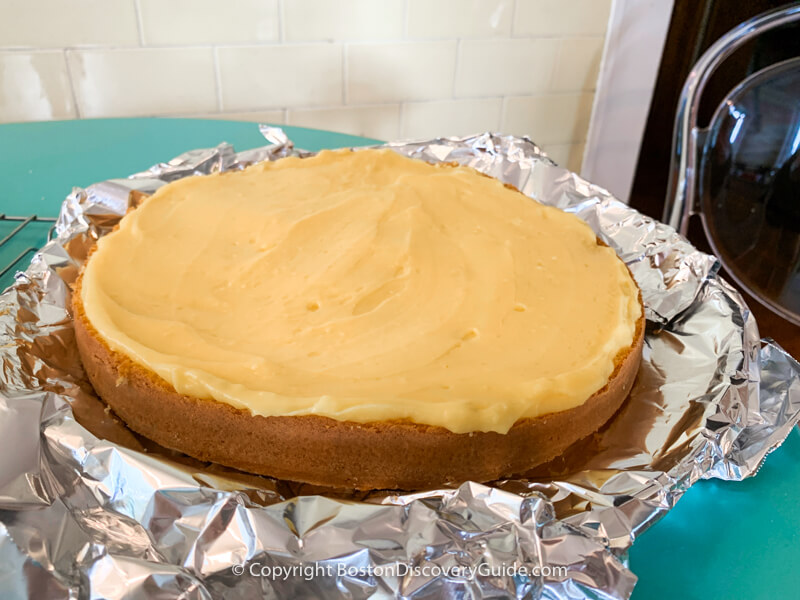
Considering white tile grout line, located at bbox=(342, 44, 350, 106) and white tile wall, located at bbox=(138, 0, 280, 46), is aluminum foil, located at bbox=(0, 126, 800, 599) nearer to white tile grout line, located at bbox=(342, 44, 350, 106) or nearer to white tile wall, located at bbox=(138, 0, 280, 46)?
white tile wall, located at bbox=(138, 0, 280, 46)

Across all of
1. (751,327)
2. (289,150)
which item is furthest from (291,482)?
(289,150)

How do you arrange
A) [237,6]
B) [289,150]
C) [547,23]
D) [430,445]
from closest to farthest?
1. [430,445]
2. [289,150]
3. [237,6]
4. [547,23]

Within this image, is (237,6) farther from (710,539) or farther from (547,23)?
(710,539)

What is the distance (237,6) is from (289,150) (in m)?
1.01

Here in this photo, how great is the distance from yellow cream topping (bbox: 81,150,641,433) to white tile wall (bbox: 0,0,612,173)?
4.51ft

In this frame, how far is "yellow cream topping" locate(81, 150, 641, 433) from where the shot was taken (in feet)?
3.66

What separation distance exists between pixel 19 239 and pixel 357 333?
1.14m

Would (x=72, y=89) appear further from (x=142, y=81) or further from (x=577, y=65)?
(x=577, y=65)

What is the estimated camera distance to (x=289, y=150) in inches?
84.0

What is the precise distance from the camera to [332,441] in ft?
3.58

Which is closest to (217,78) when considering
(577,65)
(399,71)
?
(399,71)

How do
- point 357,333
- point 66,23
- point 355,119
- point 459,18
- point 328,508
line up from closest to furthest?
point 328,508
point 357,333
point 66,23
point 459,18
point 355,119

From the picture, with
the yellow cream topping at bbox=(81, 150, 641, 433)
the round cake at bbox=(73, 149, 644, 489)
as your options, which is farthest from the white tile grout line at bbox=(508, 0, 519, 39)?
the round cake at bbox=(73, 149, 644, 489)

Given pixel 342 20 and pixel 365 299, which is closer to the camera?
pixel 365 299
